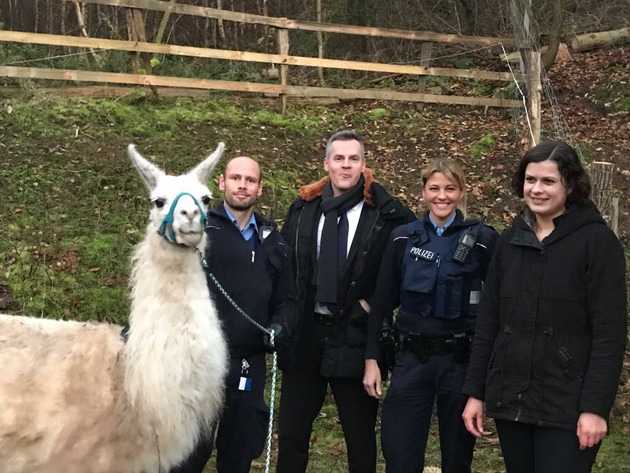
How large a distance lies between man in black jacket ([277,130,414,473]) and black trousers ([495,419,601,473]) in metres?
1.08

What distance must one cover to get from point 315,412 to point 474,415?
1.18 m

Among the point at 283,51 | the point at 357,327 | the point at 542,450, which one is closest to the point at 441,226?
the point at 357,327

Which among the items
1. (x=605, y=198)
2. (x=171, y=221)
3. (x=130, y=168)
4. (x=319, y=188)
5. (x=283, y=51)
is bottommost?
(x=171, y=221)

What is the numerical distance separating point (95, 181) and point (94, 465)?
5.75 metres

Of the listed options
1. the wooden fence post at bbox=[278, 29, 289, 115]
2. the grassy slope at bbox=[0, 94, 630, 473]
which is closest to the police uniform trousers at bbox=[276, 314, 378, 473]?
the grassy slope at bbox=[0, 94, 630, 473]

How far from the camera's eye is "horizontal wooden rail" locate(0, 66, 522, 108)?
11172 millimetres

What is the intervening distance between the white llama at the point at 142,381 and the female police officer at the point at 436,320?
910mm

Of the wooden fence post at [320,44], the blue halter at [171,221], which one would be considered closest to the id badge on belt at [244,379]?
the blue halter at [171,221]

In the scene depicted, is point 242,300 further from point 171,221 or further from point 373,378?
point 373,378

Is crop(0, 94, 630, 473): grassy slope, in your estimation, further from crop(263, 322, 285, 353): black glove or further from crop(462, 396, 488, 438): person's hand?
crop(462, 396, 488, 438): person's hand

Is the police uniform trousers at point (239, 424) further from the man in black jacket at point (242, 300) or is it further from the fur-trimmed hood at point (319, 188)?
the fur-trimmed hood at point (319, 188)

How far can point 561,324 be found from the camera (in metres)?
3.34

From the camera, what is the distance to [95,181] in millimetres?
9234

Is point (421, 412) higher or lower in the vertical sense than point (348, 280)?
lower
